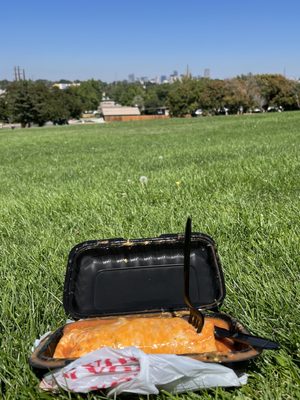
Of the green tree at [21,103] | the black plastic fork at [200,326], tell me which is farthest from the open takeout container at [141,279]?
the green tree at [21,103]

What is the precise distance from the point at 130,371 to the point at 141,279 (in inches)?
29.4

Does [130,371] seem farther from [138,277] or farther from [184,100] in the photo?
[184,100]

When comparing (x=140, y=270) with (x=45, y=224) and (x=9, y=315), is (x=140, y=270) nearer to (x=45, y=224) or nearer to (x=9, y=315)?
(x=9, y=315)

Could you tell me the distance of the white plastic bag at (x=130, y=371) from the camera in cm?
139

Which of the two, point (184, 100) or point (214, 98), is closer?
point (214, 98)

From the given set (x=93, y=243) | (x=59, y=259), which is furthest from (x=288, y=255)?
(x=59, y=259)

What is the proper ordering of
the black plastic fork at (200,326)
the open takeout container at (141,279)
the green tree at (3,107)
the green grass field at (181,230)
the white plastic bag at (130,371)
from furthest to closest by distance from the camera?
the green tree at (3,107) < the open takeout container at (141,279) < the green grass field at (181,230) < the black plastic fork at (200,326) < the white plastic bag at (130,371)

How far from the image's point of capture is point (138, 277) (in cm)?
214

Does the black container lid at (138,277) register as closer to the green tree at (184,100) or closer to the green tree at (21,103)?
the green tree at (21,103)

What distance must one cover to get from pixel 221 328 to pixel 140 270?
542mm

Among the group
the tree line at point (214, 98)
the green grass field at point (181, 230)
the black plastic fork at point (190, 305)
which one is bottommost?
the green grass field at point (181, 230)

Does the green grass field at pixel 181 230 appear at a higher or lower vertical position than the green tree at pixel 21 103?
lower

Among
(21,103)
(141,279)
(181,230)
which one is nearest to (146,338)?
(141,279)

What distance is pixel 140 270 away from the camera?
2.16 meters
